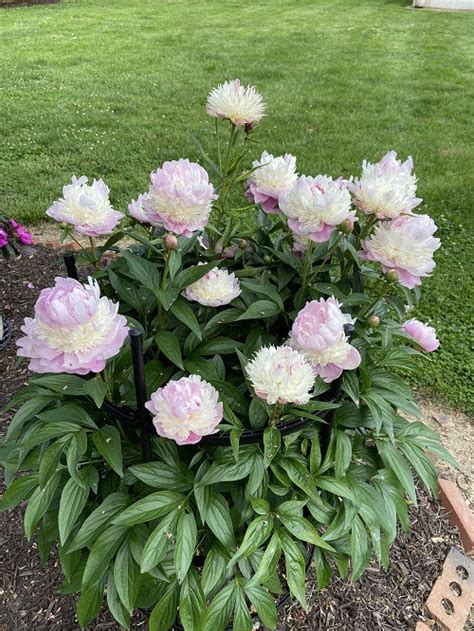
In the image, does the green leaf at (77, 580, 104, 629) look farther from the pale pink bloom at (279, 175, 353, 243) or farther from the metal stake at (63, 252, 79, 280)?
the pale pink bloom at (279, 175, 353, 243)

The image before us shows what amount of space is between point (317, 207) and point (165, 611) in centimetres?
102

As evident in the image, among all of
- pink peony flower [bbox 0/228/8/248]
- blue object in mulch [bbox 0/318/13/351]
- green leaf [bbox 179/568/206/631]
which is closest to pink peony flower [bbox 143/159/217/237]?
green leaf [bbox 179/568/206/631]

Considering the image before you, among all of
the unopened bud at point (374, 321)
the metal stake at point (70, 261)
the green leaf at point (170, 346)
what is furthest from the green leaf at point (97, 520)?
the unopened bud at point (374, 321)

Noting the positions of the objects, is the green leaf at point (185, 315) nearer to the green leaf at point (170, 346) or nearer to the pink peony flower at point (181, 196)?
the green leaf at point (170, 346)

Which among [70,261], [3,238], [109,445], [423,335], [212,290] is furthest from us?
[3,238]

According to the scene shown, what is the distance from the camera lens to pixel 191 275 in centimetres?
138

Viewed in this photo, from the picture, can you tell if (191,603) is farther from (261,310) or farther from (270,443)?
(261,310)

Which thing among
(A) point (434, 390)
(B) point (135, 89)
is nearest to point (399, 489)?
(A) point (434, 390)

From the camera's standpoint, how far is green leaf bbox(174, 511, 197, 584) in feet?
4.09

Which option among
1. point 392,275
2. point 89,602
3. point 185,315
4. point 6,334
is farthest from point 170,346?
point 6,334

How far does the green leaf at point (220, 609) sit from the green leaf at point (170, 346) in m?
0.57

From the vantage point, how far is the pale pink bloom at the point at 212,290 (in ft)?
4.53

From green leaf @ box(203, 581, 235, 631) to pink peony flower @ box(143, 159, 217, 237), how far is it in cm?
86

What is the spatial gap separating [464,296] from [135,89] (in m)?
4.64
